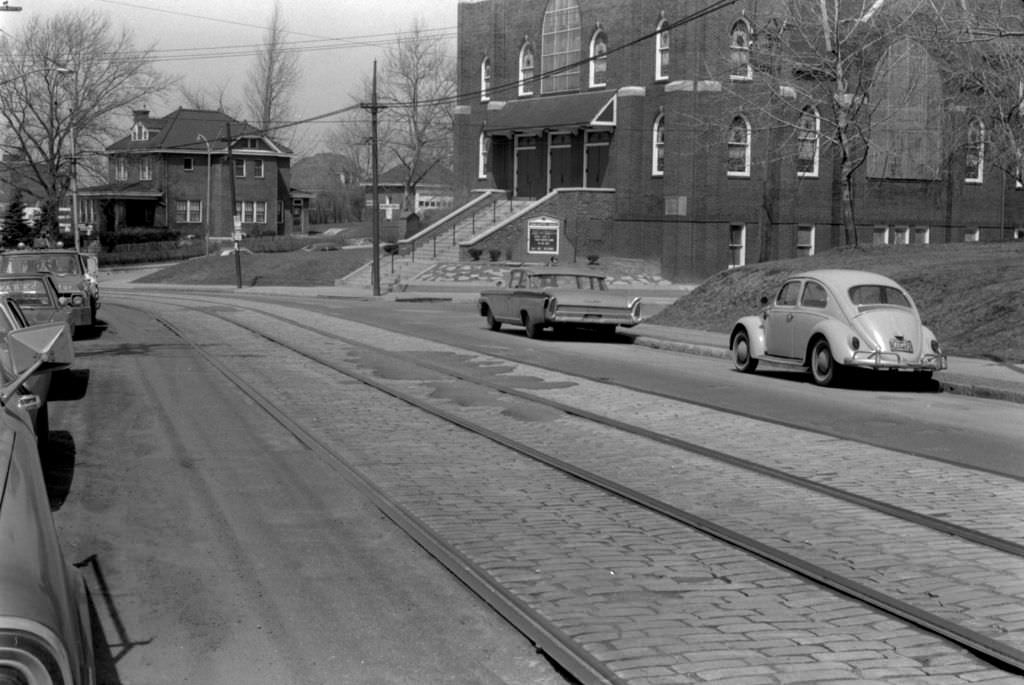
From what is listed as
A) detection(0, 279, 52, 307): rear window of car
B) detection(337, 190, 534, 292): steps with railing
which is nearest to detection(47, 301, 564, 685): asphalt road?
detection(0, 279, 52, 307): rear window of car

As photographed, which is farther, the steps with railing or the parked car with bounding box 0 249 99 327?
the steps with railing

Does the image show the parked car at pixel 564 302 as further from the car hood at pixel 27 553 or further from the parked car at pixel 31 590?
the car hood at pixel 27 553

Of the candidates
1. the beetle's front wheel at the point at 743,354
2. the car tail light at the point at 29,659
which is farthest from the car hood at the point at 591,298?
the car tail light at the point at 29,659

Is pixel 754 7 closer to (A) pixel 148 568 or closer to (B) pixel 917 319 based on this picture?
(B) pixel 917 319

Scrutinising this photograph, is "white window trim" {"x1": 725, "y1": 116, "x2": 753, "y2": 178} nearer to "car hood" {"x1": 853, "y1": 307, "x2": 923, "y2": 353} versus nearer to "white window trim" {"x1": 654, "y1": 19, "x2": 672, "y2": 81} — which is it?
"white window trim" {"x1": 654, "y1": 19, "x2": 672, "y2": 81}

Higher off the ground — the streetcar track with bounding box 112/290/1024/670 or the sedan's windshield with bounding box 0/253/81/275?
the sedan's windshield with bounding box 0/253/81/275

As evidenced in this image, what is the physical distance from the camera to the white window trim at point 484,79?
60.5 metres

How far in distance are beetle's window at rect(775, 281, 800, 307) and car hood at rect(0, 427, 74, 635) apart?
16571 millimetres

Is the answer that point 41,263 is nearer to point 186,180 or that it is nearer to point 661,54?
point 661,54

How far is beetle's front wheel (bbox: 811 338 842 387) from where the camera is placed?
58.1ft

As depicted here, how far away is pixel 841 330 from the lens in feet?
57.8

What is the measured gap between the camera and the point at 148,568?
729 centimetres

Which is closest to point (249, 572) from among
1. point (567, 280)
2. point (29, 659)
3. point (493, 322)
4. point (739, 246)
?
point (29, 659)

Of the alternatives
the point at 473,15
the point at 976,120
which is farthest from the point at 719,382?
the point at 473,15
